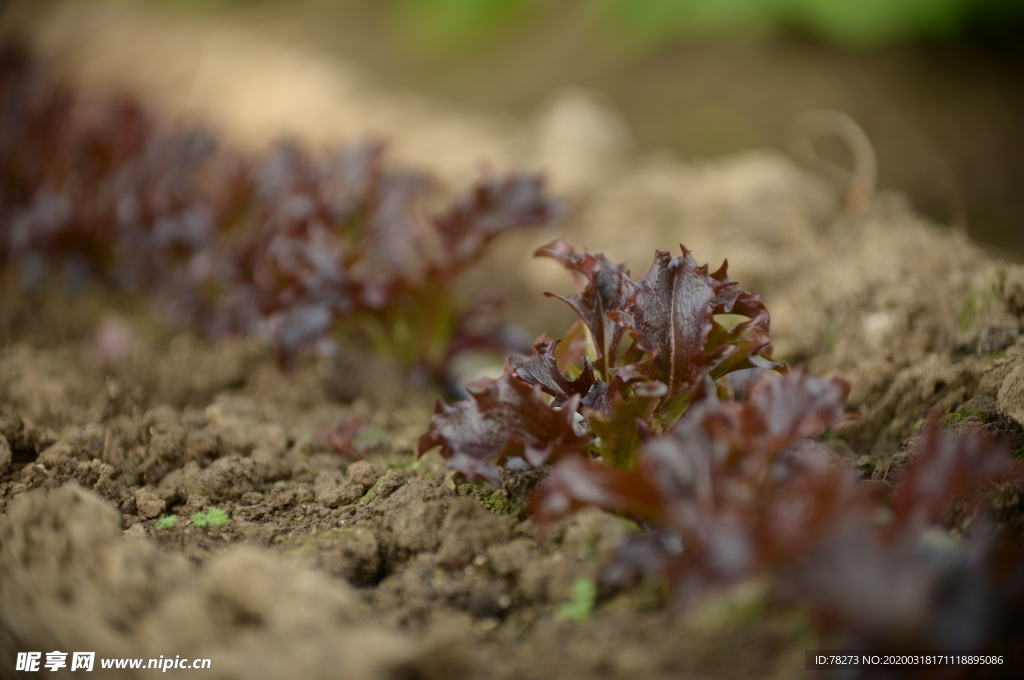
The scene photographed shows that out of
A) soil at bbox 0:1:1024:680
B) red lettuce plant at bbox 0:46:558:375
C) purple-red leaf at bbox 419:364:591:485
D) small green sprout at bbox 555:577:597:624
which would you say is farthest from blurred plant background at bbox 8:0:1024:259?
small green sprout at bbox 555:577:597:624

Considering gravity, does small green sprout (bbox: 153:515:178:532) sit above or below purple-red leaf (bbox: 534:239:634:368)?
below

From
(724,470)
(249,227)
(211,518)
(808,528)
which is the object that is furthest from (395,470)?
(249,227)

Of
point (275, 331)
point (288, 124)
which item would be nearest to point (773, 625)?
point (275, 331)

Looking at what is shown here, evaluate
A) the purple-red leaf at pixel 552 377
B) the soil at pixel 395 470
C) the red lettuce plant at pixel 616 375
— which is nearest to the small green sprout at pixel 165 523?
the soil at pixel 395 470

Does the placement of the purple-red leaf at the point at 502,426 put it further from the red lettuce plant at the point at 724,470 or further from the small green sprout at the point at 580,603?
the small green sprout at the point at 580,603

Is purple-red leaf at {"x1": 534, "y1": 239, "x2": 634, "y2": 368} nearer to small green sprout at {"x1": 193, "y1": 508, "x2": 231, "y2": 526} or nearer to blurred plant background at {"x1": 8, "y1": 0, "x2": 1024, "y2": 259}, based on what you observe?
small green sprout at {"x1": 193, "y1": 508, "x2": 231, "y2": 526}

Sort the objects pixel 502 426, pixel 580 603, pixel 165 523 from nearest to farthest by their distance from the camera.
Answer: pixel 580 603 → pixel 502 426 → pixel 165 523

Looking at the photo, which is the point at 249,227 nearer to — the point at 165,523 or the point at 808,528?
the point at 165,523
